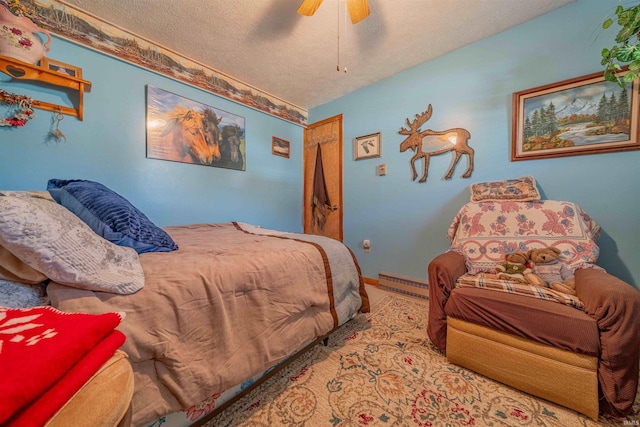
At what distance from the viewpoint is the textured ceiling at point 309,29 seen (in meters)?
1.78

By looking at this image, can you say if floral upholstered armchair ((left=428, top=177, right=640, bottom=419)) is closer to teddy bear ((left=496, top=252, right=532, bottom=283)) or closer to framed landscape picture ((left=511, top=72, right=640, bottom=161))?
teddy bear ((left=496, top=252, right=532, bottom=283))

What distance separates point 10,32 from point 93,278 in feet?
6.97

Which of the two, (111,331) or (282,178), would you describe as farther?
(282,178)

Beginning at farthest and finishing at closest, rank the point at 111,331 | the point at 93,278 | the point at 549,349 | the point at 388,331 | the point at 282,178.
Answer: the point at 282,178 → the point at 388,331 → the point at 549,349 → the point at 93,278 → the point at 111,331

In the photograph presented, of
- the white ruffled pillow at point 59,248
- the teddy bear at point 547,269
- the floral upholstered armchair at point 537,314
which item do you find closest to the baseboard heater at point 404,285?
the floral upholstered armchair at point 537,314

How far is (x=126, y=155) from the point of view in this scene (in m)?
2.05

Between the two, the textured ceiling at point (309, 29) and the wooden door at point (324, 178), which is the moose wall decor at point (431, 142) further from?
the wooden door at point (324, 178)

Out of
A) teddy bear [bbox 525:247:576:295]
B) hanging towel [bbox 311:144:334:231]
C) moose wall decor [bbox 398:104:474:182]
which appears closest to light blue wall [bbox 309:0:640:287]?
moose wall decor [bbox 398:104:474:182]

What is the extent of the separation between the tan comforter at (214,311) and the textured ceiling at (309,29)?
1.94 meters

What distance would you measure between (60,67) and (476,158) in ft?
12.2

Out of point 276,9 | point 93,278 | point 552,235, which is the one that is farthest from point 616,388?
point 276,9

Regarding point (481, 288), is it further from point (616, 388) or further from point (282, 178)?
point (282, 178)

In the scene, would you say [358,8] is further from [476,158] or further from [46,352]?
[46,352]

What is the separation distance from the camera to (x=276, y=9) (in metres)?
1.80
